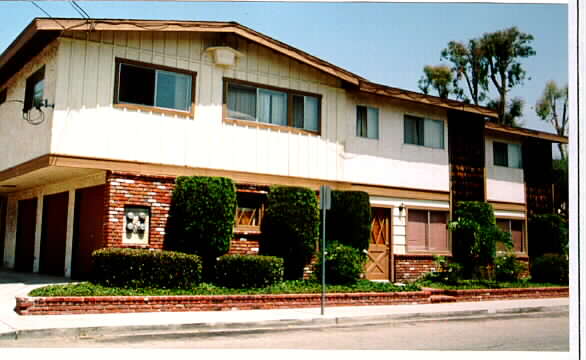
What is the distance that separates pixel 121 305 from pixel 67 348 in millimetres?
3039

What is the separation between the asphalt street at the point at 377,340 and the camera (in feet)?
33.2

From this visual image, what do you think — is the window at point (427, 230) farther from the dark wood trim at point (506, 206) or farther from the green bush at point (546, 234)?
the green bush at point (546, 234)

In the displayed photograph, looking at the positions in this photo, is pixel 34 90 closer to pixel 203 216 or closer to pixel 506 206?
pixel 203 216

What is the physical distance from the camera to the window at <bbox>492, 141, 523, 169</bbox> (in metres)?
24.6

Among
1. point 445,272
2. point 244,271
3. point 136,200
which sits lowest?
point 445,272

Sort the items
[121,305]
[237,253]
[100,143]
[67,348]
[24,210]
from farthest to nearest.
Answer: [24,210] → [237,253] → [100,143] → [121,305] → [67,348]

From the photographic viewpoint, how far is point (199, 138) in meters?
17.0

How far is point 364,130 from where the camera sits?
2064 centimetres

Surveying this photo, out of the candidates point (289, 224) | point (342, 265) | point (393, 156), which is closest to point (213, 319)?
point (289, 224)

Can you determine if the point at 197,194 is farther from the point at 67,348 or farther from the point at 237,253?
the point at 67,348

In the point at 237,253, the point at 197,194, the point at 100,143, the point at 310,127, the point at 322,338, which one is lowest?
the point at 322,338

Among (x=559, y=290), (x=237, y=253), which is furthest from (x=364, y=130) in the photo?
(x=559, y=290)

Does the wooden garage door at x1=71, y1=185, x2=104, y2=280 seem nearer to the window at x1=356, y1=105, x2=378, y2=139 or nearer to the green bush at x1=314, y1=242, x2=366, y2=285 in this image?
the green bush at x1=314, y1=242, x2=366, y2=285

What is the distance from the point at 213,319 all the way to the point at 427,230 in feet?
37.2
